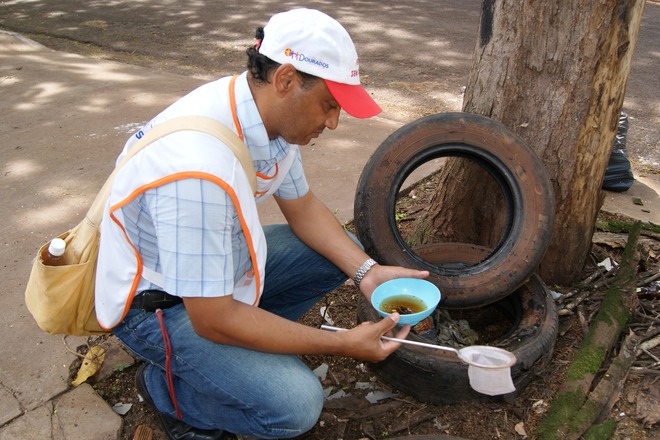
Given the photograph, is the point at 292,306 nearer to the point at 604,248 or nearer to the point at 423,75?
the point at 604,248

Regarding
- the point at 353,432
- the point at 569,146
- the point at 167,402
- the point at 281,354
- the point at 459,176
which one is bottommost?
the point at 353,432

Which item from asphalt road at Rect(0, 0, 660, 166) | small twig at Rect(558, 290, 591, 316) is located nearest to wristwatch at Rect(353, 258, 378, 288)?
small twig at Rect(558, 290, 591, 316)

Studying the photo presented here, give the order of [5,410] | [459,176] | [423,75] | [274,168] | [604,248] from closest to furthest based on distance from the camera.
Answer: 1. [274,168]
2. [5,410]
3. [459,176]
4. [604,248]
5. [423,75]

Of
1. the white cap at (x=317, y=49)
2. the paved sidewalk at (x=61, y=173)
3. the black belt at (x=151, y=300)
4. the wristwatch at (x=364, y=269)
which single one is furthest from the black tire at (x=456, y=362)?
the paved sidewalk at (x=61, y=173)

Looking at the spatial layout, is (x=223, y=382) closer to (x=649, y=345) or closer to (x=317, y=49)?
(x=317, y=49)

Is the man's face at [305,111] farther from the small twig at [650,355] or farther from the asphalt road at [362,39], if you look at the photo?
the asphalt road at [362,39]

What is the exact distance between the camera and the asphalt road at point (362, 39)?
550 centimetres

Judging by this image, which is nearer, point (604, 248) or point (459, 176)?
point (459, 176)

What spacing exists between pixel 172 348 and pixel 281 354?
36 centimetres

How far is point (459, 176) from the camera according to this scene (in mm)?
2891

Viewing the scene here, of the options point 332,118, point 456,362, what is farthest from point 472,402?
point 332,118

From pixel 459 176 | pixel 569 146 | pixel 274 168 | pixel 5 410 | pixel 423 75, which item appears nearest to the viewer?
pixel 274 168

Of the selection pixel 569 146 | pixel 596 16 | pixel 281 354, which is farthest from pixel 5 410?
pixel 596 16

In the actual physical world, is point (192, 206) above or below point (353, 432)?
above
